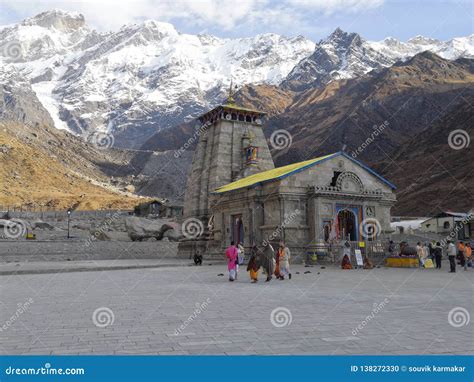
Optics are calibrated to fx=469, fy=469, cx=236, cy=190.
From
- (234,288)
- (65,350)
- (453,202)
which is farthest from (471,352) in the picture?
(453,202)

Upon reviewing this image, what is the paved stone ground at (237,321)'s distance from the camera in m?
6.07

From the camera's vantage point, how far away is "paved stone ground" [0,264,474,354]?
607cm

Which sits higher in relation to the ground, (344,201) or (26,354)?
(344,201)

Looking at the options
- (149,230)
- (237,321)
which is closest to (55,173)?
(149,230)

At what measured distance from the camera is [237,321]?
788cm

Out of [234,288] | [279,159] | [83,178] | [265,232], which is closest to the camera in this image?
[234,288]

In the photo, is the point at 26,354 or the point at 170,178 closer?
the point at 26,354

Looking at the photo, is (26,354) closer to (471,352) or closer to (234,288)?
(471,352)

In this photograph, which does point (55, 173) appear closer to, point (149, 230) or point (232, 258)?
point (149, 230)

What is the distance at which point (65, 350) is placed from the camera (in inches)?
232

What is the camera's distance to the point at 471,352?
5.75 metres

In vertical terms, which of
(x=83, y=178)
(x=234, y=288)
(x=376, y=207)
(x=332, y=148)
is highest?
(x=332, y=148)
